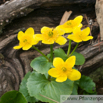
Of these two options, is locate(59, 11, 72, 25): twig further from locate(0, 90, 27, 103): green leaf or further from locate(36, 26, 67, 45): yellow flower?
locate(0, 90, 27, 103): green leaf

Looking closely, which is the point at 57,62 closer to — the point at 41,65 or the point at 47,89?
the point at 41,65

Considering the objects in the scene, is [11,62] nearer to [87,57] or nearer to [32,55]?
[32,55]

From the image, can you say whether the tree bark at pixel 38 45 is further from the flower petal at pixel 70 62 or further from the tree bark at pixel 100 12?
the flower petal at pixel 70 62

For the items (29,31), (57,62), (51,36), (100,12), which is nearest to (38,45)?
(29,31)

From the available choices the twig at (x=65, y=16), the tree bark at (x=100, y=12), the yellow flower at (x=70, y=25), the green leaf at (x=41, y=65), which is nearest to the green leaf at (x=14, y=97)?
the green leaf at (x=41, y=65)

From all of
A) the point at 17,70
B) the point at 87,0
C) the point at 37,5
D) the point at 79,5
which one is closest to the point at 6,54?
the point at 17,70
